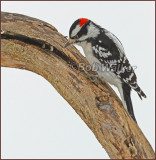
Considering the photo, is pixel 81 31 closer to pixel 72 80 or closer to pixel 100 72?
pixel 100 72

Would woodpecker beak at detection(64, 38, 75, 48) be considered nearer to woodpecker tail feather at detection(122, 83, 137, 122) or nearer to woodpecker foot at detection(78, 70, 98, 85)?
woodpecker foot at detection(78, 70, 98, 85)

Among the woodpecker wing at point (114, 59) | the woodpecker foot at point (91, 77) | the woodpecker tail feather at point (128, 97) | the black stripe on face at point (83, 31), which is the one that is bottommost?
the woodpecker tail feather at point (128, 97)

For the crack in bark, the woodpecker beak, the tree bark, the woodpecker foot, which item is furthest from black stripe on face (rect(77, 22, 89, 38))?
the woodpecker foot

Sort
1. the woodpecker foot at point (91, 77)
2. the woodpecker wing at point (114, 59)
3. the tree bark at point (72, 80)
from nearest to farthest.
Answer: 1. the tree bark at point (72, 80)
2. the woodpecker foot at point (91, 77)
3. the woodpecker wing at point (114, 59)

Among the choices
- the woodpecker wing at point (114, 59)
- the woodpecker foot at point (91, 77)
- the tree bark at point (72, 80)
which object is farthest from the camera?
the woodpecker wing at point (114, 59)

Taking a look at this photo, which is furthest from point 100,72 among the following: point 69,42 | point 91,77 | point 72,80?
point 69,42

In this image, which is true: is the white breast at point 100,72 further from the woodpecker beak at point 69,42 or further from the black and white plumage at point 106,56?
the woodpecker beak at point 69,42

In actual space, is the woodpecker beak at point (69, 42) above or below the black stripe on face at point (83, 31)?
below

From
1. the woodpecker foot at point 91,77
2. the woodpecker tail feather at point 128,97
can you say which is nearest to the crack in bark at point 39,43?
the woodpecker foot at point 91,77
